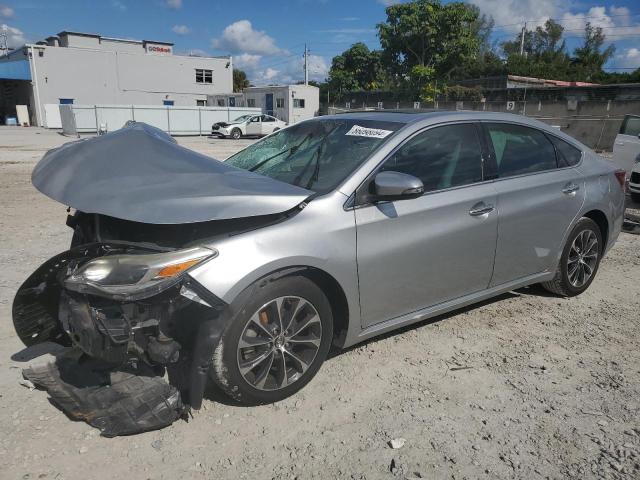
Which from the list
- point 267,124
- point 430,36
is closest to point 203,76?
point 430,36

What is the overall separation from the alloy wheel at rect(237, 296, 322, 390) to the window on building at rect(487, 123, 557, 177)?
2.03m

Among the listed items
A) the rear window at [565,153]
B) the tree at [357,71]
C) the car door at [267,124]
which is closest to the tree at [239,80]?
the tree at [357,71]

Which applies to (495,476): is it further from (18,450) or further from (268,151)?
(268,151)

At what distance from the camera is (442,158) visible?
12.0 feet

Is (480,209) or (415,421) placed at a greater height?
(480,209)

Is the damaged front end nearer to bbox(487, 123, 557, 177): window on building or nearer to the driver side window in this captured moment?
the driver side window

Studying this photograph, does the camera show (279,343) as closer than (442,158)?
Yes

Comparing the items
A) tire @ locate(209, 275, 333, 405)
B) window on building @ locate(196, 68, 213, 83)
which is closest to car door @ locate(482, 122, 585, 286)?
tire @ locate(209, 275, 333, 405)

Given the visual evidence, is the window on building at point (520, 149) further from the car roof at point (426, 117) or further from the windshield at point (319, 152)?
the windshield at point (319, 152)

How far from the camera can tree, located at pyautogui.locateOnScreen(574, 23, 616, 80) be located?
52.8m

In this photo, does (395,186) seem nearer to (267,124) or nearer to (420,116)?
(420,116)

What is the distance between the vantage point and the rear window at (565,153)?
449 cm

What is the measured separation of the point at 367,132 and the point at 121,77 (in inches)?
2025

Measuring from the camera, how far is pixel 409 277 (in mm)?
3361
